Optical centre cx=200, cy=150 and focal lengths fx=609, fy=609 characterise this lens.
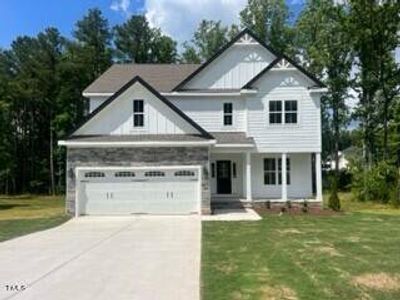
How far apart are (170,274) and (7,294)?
2.89m

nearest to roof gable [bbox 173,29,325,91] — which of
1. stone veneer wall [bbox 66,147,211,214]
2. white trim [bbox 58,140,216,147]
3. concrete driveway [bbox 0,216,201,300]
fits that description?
white trim [bbox 58,140,216,147]

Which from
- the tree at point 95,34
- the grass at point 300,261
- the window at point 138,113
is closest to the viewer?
the grass at point 300,261

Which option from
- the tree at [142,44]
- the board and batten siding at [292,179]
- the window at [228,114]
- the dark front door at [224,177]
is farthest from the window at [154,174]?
the tree at [142,44]

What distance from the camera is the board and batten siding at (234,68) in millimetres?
31219

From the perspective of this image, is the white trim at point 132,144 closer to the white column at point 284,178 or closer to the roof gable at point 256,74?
the white column at point 284,178

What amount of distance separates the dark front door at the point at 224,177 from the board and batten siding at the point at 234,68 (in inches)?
156

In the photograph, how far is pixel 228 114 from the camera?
31.0 meters

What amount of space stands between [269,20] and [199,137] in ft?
104

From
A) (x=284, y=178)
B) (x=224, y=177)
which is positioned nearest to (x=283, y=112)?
(x=284, y=178)

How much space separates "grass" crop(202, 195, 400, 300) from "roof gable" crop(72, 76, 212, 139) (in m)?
6.58

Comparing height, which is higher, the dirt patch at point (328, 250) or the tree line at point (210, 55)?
the tree line at point (210, 55)

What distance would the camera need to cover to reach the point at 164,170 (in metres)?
25.3

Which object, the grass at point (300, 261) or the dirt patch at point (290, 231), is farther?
the dirt patch at point (290, 231)

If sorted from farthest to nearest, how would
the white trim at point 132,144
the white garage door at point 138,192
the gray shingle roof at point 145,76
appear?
the gray shingle roof at point 145,76
the white garage door at point 138,192
the white trim at point 132,144
